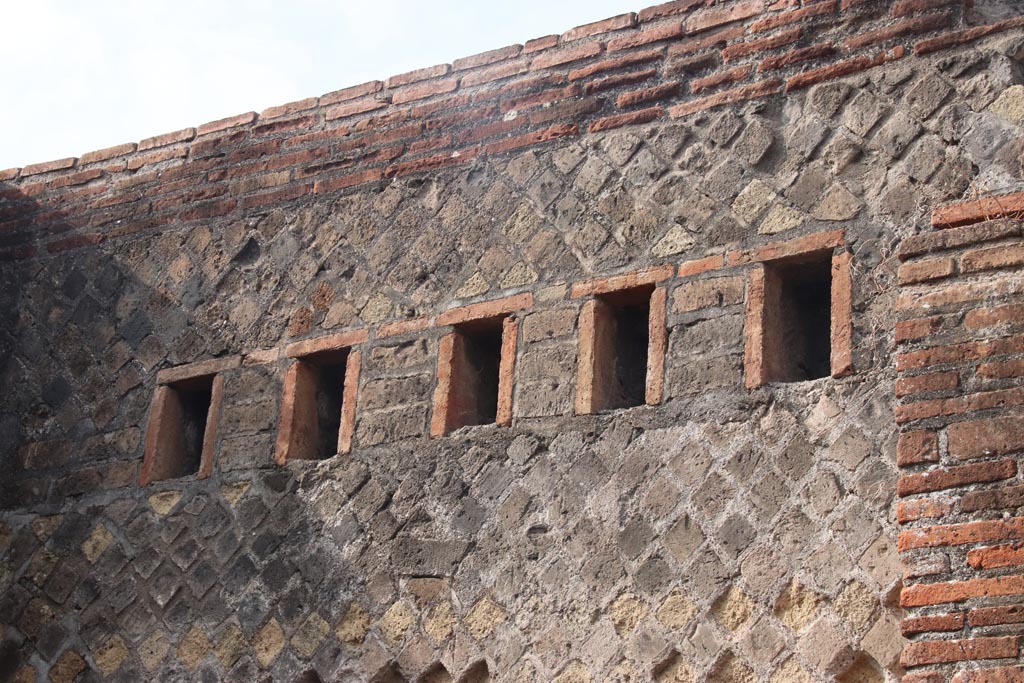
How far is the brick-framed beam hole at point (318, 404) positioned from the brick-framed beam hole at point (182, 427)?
13.4 inches

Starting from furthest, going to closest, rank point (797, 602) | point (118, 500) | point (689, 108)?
point (118, 500) → point (689, 108) → point (797, 602)

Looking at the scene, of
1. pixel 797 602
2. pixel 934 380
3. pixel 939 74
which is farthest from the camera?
pixel 939 74

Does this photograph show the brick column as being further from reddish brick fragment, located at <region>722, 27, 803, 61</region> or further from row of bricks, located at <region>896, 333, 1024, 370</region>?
reddish brick fragment, located at <region>722, 27, 803, 61</region>

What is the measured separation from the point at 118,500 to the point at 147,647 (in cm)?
66

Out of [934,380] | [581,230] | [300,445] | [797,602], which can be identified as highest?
[581,230]

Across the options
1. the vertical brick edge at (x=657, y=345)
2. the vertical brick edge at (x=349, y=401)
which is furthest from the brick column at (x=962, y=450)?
the vertical brick edge at (x=349, y=401)

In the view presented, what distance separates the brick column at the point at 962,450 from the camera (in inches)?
180

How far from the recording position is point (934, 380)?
501 centimetres

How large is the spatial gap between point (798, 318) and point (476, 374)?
1.26 m

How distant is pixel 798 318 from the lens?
5.99m

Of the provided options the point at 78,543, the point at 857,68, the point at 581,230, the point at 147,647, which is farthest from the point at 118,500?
the point at 857,68

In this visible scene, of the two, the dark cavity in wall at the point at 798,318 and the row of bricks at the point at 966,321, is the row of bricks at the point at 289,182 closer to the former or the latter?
the dark cavity in wall at the point at 798,318

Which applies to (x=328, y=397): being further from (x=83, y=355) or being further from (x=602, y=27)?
(x=602, y=27)

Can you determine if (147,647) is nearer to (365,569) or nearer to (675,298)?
(365,569)
